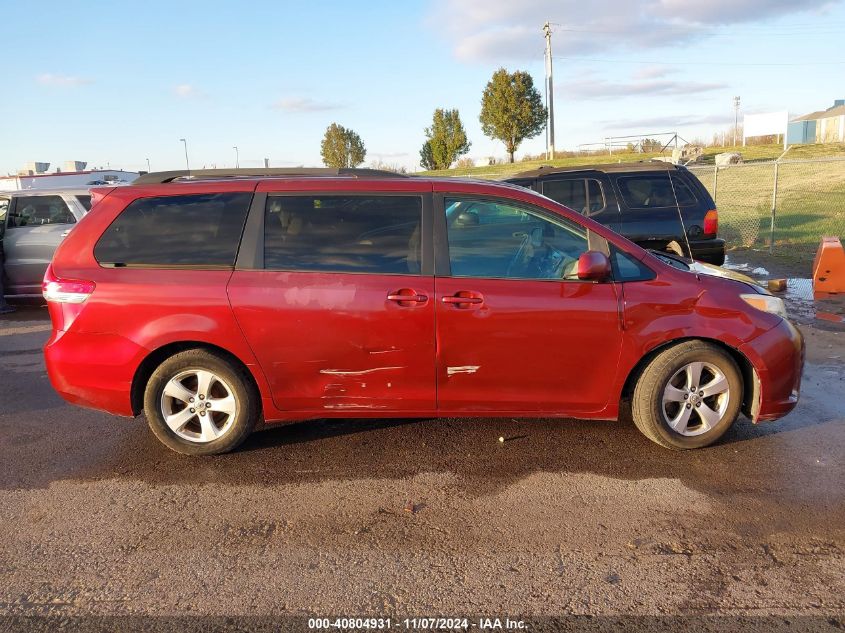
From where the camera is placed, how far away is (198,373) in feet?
13.6

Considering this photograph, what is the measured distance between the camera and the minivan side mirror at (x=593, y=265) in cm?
393

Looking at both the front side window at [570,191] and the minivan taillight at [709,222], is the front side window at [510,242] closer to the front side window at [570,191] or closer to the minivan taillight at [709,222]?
the front side window at [570,191]

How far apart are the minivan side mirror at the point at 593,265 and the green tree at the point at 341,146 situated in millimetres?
50407

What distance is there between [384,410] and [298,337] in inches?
29.2

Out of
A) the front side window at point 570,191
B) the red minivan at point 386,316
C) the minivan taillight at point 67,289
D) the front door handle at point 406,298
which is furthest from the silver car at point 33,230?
the front door handle at point 406,298

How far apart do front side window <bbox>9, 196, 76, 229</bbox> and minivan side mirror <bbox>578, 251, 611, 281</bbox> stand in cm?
862

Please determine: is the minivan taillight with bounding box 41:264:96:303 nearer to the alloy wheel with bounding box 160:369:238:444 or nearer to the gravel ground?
the alloy wheel with bounding box 160:369:238:444

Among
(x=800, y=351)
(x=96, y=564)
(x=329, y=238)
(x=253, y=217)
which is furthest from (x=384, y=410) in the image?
(x=800, y=351)

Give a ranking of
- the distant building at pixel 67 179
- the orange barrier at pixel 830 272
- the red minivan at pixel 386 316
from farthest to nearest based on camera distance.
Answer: the distant building at pixel 67 179 < the orange barrier at pixel 830 272 < the red minivan at pixel 386 316

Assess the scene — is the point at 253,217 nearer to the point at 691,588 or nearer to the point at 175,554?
the point at 175,554

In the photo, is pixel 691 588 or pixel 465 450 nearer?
pixel 691 588

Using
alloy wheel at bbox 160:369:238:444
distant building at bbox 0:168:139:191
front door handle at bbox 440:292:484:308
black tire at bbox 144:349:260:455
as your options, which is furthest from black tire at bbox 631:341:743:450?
distant building at bbox 0:168:139:191

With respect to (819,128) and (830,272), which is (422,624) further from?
(819,128)

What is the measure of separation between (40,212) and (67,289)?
22.5 ft
